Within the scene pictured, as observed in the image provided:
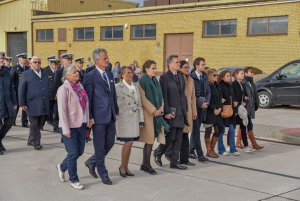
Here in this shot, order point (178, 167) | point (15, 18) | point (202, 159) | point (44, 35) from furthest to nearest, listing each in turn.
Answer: point (15, 18) < point (44, 35) < point (202, 159) < point (178, 167)

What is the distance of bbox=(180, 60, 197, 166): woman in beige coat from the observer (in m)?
7.37

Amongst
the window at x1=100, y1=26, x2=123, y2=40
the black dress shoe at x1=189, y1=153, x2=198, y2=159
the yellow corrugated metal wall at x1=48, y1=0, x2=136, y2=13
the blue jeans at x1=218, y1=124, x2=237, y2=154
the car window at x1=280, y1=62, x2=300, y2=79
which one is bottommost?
the black dress shoe at x1=189, y1=153, x2=198, y2=159

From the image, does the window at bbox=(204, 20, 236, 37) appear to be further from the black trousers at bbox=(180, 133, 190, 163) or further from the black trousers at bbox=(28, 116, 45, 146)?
the black trousers at bbox=(180, 133, 190, 163)

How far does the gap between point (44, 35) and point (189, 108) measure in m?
36.4

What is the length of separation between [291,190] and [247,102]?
9.70ft

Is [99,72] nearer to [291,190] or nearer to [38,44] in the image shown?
[291,190]

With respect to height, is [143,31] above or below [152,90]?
above

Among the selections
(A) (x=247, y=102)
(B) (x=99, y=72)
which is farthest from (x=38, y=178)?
(A) (x=247, y=102)

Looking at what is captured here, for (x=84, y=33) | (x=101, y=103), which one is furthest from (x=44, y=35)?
(x=101, y=103)

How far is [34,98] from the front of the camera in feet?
28.2

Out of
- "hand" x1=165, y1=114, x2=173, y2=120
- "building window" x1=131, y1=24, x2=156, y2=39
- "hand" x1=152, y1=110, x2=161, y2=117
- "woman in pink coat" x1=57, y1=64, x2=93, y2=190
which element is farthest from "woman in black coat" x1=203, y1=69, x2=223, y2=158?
"building window" x1=131, y1=24, x2=156, y2=39

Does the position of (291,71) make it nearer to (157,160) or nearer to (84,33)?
(157,160)

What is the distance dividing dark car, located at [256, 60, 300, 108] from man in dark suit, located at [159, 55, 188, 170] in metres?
10.2

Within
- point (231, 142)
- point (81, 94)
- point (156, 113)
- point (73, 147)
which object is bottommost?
point (231, 142)
